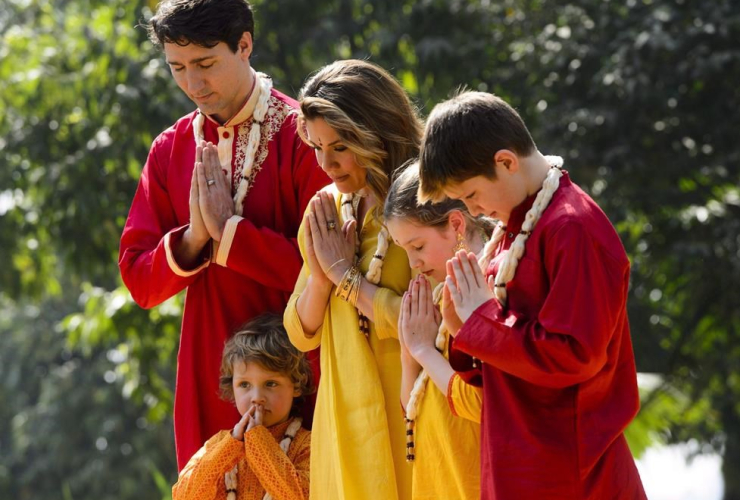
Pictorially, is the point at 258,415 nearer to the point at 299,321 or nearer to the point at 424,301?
the point at 299,321

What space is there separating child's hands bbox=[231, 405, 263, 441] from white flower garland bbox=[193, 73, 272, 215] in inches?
24.2

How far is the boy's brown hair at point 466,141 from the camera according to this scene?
300cm

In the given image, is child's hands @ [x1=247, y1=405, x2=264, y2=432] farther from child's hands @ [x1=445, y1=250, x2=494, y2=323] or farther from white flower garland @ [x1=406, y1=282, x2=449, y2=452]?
child's hands @ [x1=445, y1=250, x2=494, y2=323]

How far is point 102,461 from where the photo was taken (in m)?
15.8

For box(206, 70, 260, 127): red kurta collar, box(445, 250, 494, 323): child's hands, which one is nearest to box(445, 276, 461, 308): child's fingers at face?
box(445, 250, 494, 323): child's hands

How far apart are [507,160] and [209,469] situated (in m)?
1.50

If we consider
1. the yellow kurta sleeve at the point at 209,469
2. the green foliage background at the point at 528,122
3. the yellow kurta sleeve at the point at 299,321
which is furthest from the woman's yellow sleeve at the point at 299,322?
the green foliage background at the point at 528,122

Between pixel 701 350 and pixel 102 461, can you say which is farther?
pixel 102 461

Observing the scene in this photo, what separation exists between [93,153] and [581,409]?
22.3ft

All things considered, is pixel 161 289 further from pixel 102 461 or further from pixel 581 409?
pixel 102 461

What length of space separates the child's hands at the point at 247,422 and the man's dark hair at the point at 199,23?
3.66 feet

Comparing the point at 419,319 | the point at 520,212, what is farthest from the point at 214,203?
the point at 520,212

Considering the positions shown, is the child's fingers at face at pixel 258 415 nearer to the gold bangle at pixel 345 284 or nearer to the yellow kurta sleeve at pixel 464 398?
the gold bangle at pixel 345 284

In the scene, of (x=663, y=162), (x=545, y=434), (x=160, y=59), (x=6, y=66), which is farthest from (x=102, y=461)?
(x=545, y=434)
